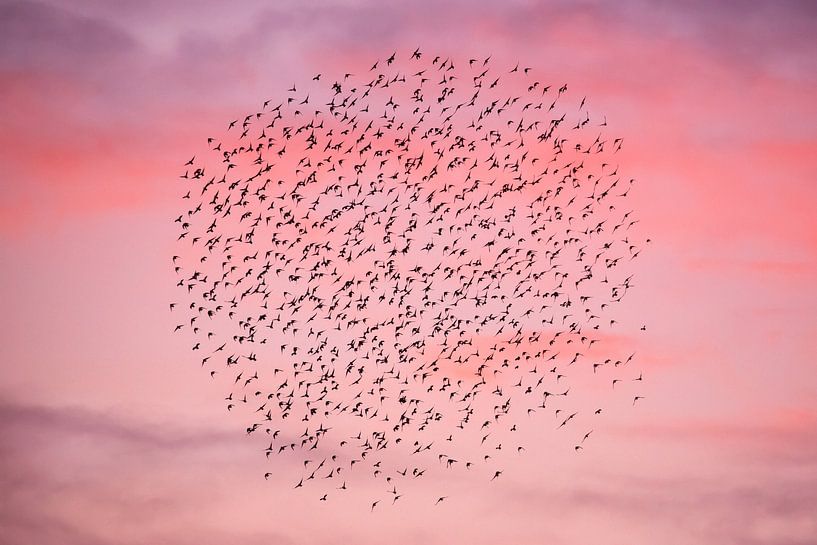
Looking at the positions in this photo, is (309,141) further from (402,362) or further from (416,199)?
(402,362)

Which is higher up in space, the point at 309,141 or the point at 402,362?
the point at 309,141

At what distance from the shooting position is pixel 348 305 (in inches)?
2901

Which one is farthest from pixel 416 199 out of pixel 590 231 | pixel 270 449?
pixel 270 449

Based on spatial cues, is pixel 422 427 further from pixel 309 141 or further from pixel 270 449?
pixel 309 141

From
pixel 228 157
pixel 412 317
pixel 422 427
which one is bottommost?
pixel 422 427

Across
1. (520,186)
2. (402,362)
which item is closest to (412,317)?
(402,362)

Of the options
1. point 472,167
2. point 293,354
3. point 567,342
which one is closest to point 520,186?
point 472,167

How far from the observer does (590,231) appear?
7475 cm

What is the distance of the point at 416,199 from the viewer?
240 ft

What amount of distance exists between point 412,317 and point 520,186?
7.90m

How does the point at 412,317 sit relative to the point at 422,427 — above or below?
above

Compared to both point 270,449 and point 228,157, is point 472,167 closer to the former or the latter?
point 228,157

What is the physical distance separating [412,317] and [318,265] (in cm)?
499

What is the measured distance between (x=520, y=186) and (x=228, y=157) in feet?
43.7
